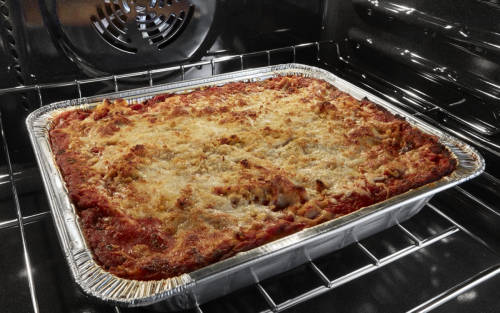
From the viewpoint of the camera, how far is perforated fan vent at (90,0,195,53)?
1.79 meters

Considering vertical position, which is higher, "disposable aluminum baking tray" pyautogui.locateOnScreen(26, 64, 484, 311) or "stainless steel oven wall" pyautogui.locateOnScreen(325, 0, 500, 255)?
"stainless steel oven wall" pyautogui.locateOnScreen(325, 0, 500, 255)

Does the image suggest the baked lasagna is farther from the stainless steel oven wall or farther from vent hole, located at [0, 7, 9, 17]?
vent hole, located at [0, 7, 9, 17]

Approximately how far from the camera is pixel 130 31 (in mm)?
1854

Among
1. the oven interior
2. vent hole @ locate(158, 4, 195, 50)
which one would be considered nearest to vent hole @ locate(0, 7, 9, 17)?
the oven interior

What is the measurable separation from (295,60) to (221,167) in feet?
3.77

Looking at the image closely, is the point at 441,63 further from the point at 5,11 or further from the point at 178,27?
the point at 5,11

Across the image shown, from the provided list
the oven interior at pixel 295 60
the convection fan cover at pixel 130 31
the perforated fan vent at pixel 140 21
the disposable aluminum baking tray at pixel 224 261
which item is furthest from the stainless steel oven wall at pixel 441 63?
the perforated fan vent at pixel 140 21

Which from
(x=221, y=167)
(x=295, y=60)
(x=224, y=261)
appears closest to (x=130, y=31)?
(x=221, y=167)

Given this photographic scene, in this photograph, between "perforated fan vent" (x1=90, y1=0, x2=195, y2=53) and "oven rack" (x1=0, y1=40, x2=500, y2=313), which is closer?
"oven rack" (x1=0, y1=40, x2=500, y2=313)

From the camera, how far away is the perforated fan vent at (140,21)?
1789mm

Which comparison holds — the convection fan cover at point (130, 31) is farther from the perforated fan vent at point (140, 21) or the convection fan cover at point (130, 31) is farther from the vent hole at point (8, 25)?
the vent hole at point (8, 25)

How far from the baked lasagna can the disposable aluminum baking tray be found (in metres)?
0.04

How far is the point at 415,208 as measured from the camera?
1.45 metres

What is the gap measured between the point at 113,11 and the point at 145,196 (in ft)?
2.96
